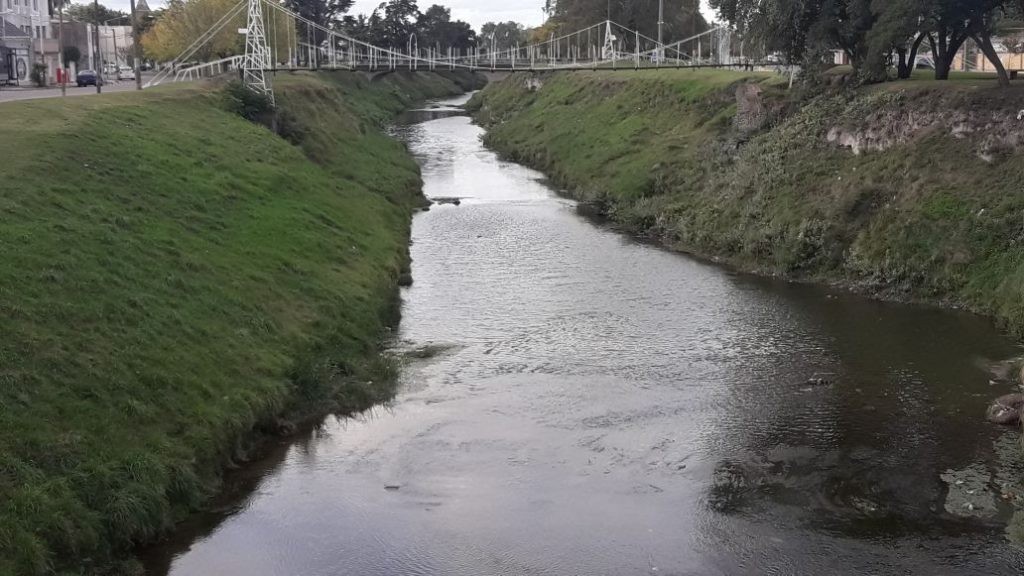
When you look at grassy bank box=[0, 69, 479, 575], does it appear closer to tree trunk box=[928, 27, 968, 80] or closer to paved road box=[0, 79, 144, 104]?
paved road box=[0, 79, 144, 104]

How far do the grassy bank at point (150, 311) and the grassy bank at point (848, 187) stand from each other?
13424 mm

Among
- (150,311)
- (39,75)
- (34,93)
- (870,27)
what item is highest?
(870,27)

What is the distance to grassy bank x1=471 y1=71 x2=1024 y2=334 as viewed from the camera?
3159 centimetres

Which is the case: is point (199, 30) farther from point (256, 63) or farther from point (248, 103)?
point (248, 103)

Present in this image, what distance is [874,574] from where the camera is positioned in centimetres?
1471

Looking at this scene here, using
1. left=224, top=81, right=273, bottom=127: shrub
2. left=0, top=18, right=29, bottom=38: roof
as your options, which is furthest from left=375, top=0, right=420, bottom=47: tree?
left=224, top=81, right=273, bottom=127: shrub

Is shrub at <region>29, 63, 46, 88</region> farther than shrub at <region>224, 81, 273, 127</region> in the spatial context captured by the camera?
Yes

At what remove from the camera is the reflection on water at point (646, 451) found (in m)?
15.4

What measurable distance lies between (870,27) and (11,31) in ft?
205

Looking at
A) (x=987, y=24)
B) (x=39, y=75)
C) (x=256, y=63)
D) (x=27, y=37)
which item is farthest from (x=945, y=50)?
(x=27, y=37)

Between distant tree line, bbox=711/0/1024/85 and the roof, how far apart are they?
54.2 metres

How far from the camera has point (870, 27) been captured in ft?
131

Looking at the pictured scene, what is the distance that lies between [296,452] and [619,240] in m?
24.4

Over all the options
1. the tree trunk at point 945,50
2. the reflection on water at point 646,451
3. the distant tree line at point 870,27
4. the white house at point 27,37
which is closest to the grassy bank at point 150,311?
the reflection on water at point 646,451
